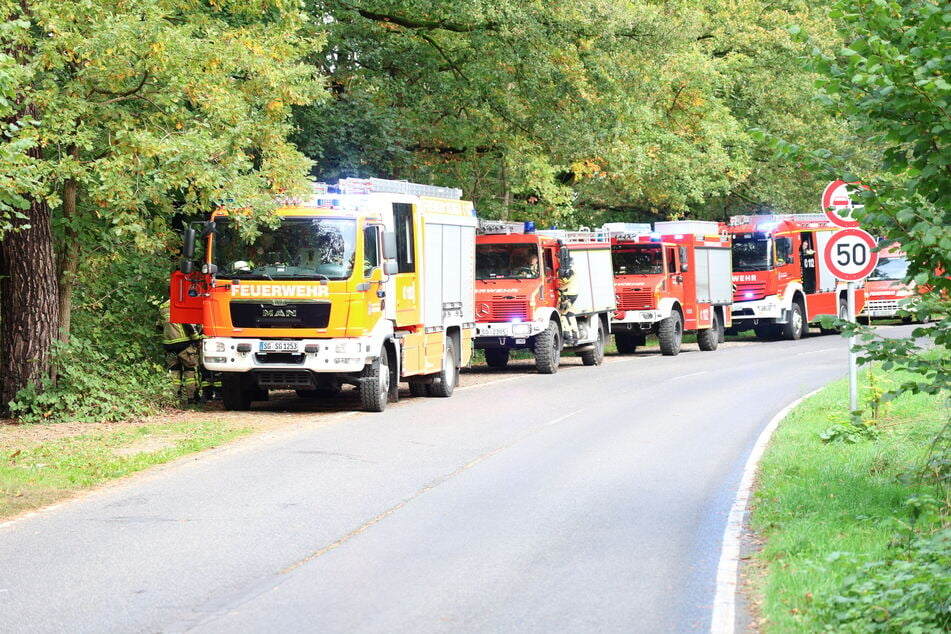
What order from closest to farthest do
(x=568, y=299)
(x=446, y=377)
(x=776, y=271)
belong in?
1. (x=446, y=377)
2. (x=568, y=299)
3. (x=776, y=271)

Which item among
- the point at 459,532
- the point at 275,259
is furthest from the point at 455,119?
the point at 459,532

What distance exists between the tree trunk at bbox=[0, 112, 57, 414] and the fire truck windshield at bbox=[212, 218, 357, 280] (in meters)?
2.36

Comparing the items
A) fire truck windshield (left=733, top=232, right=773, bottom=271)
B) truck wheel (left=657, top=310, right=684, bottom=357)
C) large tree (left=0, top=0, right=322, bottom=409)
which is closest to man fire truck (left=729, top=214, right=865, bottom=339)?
fire truck windshield (left=733, top=232, right=773, bottom=271)

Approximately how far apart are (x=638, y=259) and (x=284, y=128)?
16.4m

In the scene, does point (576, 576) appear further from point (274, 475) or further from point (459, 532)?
point (274, 475)

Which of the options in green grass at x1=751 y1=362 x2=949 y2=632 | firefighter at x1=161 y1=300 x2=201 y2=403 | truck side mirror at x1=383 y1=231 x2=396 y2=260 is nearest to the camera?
green grass at x1=751 y1=362 x2=949 y2=632

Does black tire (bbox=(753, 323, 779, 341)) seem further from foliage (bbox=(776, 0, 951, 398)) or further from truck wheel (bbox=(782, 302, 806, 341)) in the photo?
foliage (bbox=(776, 0, 951, 398))

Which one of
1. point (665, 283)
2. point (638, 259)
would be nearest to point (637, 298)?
point (665, 283)

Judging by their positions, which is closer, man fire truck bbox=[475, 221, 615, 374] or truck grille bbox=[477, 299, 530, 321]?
truck grille bbox=[477, 299, 530, 321]

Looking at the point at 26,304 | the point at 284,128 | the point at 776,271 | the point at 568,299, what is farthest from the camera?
the point at 776,271

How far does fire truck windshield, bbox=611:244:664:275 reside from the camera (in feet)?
112

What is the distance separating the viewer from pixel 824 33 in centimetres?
4744

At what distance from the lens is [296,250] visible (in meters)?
19.3

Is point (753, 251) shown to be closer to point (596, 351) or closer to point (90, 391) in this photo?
point (596, 351)
